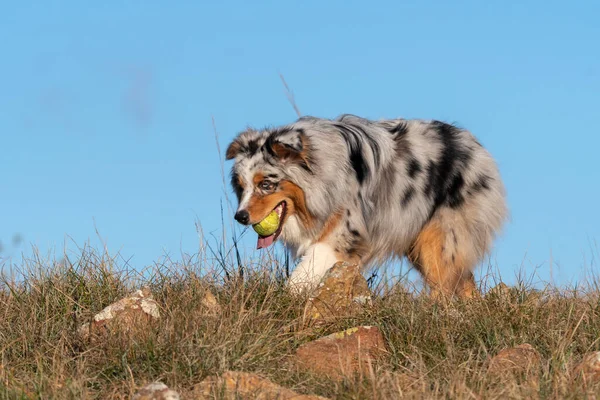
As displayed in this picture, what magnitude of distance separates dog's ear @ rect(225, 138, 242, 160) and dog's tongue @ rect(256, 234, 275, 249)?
74 centimetres

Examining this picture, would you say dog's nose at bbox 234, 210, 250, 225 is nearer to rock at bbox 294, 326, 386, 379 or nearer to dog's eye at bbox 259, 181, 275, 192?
dog's eye at bbox 259, 181, 275, 192

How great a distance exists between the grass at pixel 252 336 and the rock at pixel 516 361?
0.08 m

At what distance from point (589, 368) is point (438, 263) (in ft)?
9.99

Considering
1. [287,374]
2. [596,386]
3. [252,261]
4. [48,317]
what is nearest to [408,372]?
[287,374]

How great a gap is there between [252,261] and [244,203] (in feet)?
1.79

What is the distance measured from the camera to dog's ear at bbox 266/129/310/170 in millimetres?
7320

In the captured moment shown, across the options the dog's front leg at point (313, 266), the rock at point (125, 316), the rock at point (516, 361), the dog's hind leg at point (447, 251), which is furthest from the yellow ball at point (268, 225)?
the rock at point (516, 361)

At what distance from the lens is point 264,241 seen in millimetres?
7629

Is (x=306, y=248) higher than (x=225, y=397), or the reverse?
(x=306, y=248)

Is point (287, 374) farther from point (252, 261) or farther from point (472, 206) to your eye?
point (472, 206)

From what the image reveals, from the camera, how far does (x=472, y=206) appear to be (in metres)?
8.19

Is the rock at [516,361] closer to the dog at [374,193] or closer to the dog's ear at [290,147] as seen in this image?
the dog at [374,193]

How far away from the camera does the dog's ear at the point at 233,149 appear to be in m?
7.63

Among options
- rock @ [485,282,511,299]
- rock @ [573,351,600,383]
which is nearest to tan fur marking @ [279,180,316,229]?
rock @ [485,282,511,299]
